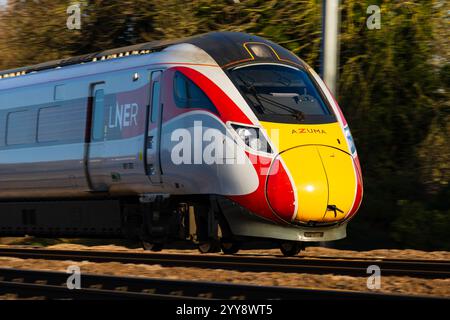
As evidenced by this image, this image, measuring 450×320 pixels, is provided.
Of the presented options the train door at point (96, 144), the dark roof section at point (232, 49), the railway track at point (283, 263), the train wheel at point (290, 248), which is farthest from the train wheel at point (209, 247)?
the dark roof section at point (232, 49)

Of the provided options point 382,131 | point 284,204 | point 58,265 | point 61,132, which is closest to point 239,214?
point 284,204

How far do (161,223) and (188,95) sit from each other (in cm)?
188

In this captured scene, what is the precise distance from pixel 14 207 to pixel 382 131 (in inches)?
293

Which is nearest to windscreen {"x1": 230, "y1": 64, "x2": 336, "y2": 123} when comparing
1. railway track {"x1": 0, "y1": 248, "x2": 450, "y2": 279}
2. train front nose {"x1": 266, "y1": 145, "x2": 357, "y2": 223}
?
train front nose {"x1": 266, "y1": 145, "x2": 357, "y2": 223}

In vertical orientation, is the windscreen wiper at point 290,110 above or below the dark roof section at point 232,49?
below

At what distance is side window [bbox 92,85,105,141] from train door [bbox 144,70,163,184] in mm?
1049

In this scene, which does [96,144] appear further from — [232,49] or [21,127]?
[232,49]

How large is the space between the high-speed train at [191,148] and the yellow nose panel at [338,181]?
0.7 inches

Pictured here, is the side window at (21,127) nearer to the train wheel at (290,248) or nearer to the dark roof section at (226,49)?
the dark roof section at (226,49)

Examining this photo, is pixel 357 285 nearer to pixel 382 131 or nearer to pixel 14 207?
pixel 14 207

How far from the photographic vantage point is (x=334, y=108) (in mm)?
11711

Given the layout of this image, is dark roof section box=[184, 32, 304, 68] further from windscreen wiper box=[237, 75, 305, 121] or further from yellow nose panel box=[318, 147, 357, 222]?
yellow nose panel box=[318, 147, 357, 222]

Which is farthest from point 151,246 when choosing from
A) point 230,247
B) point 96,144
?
point 96,144

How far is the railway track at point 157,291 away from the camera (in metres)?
7.73
